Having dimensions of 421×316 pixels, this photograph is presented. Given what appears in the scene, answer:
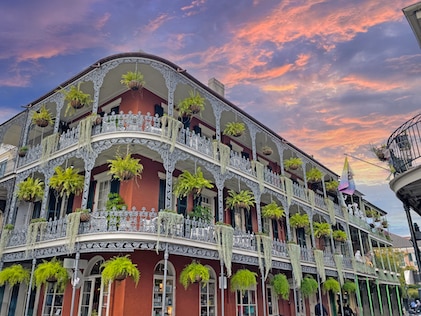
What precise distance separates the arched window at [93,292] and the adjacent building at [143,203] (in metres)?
0.04

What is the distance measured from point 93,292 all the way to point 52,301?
2.38 metres

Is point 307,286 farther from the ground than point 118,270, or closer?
closer

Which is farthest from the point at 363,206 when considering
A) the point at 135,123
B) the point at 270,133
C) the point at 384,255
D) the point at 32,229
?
the point at 32,229

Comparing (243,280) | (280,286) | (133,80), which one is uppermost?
(133,80)

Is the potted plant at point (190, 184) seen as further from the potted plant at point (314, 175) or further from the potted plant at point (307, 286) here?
the potted plant at point (314, 175)

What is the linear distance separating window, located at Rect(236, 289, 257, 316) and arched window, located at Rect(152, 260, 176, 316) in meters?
4.05

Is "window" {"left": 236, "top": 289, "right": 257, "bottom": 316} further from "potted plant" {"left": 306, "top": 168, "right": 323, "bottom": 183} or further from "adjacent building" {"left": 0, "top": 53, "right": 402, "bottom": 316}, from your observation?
"potted plant" {"left": 306, "top": 168, "right": 323, "bottom": 183}

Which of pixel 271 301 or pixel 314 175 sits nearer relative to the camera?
pixel 271 301

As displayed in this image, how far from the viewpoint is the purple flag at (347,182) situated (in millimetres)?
18766

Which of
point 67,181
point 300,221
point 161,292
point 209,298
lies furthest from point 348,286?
point 67,181

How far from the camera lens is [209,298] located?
13.5m

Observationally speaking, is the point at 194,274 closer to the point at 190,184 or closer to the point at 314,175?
the point at 190,184

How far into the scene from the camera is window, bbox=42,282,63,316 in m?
12.6

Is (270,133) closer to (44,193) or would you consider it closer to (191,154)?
(191,154)
